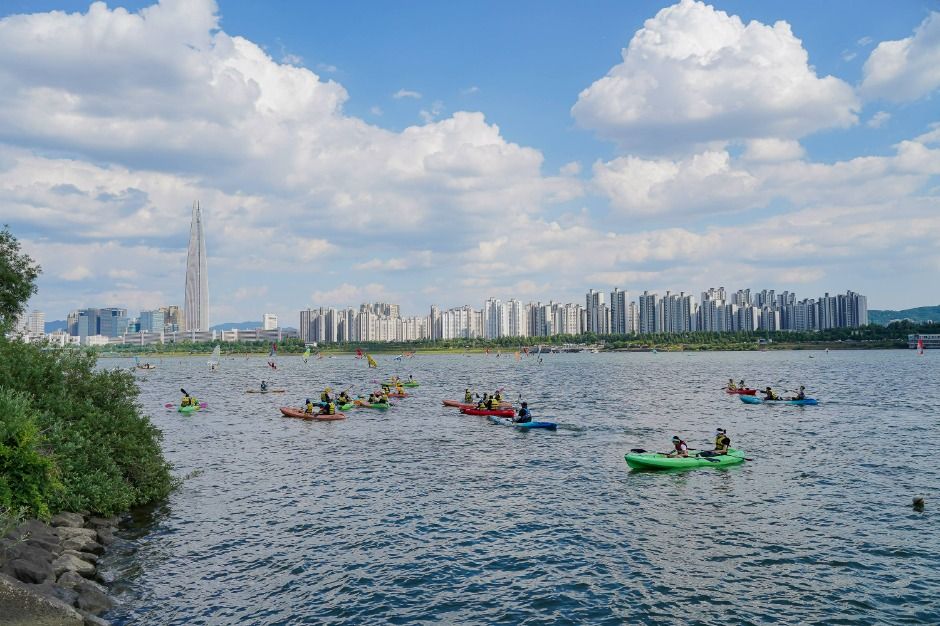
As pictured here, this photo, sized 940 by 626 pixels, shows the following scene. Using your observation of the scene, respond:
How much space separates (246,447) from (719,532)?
3349 cm

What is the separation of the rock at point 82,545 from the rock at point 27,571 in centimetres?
365

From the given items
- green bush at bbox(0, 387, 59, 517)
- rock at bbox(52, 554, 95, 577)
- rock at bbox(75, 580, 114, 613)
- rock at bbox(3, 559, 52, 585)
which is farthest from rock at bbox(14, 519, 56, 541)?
green bush at bbox(0, 387, 59, 517)

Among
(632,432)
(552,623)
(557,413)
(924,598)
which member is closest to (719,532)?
(924,598)

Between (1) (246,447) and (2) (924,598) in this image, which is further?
(1) (246,447)

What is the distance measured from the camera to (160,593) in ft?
64.7

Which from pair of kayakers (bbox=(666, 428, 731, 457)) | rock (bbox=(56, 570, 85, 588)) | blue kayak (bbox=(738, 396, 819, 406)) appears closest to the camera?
rock (bbox=(56, 570, 85, 588))

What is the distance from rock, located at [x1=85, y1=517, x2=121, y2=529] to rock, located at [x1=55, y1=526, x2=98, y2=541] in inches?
49.5

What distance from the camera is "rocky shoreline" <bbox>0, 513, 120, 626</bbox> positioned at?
15.1 metres

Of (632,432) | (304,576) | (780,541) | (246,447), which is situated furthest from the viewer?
(632,432)

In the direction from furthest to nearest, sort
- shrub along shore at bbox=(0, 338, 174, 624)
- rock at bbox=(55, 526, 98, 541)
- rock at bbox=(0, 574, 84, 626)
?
1. rock at bbox=(55, 526, 98, 541)
2. shrub along shore at bbox=(0, 338, 174, 624)
3. rock at bbox=(0, 574, 84, 626)

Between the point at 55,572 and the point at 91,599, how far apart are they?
197cm

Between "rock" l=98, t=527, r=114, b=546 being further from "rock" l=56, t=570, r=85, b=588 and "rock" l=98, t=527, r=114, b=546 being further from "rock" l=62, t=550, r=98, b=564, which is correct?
"rock" l=56, t=570, r=85, b=588

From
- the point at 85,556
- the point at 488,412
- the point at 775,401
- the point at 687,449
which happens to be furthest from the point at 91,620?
the point at 775,401

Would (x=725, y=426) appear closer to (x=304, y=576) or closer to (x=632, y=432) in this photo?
(x=632, y=432)
